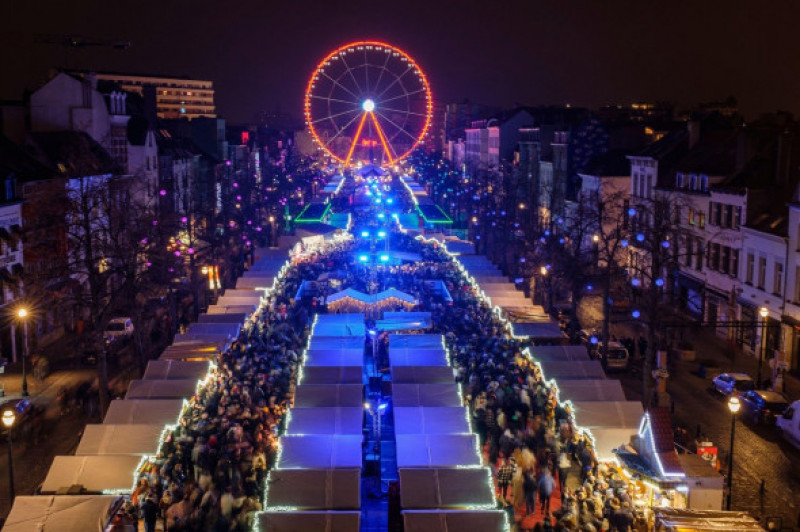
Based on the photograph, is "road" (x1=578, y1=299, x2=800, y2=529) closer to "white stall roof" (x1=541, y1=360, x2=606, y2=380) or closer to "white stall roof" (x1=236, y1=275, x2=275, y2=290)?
"white stall roof" (x1=541, y1=360, x2=606, y2=380)

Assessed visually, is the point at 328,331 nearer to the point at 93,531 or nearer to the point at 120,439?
the point at 120,439

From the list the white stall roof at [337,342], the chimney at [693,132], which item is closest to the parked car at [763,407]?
the white stall roof at [337,342]

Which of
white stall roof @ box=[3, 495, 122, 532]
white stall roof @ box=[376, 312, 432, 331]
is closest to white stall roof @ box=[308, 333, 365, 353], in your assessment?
white stall roof @ box=[376, 312, 432, 331]

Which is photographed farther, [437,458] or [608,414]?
[608,414]

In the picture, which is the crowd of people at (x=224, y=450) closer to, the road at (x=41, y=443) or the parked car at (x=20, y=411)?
the road at (x=41, y=443)

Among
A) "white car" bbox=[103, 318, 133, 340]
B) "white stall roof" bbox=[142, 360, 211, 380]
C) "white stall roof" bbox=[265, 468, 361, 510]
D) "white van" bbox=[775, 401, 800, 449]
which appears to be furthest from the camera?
"white car" bbox=[103, 318, 133, 340]

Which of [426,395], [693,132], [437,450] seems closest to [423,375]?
[426,395]

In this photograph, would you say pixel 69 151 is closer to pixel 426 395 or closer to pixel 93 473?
pixel 426 395
